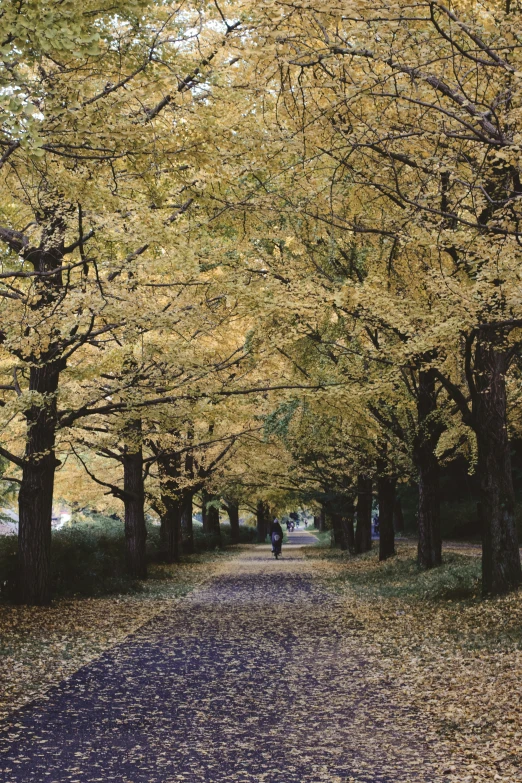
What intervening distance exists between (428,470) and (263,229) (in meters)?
7.45

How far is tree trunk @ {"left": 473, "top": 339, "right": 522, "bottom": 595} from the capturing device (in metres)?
13.0

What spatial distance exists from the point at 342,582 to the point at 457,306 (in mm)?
12643

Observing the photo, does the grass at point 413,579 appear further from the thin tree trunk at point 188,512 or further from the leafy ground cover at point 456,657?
the thin tree trunk at point 188,512

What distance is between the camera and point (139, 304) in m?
12.7

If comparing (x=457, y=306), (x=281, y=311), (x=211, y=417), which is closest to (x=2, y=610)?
(x=211, y=417)

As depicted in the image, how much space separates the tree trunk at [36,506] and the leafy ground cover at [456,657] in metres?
5.95

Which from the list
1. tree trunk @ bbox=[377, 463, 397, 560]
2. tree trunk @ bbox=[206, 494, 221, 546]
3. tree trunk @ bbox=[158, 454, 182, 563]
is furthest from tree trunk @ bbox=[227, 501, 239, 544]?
tree trunk @ bbox=[377, 463, 397, 560]

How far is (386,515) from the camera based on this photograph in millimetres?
26016

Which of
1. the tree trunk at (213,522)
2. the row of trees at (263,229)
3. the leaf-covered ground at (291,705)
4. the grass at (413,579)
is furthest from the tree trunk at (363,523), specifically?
the leaf-covered ground at (291,705)

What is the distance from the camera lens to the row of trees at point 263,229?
7078mm

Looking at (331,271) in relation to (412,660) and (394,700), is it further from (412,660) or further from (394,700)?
(394,700)

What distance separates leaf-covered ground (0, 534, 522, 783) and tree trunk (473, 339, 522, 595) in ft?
2.48

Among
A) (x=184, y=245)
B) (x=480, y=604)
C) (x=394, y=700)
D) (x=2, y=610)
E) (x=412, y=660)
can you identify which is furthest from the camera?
(x=2, y=610)

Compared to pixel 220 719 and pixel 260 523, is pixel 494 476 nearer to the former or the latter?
pixel 220 719
